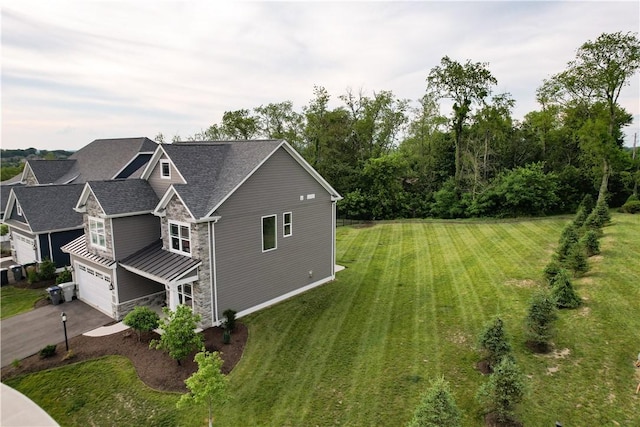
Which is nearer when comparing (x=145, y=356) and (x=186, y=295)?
(x=145, y=356)

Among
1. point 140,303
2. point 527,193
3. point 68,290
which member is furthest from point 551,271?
point 68,290

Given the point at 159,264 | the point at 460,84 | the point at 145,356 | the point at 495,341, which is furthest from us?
the point at 460,84

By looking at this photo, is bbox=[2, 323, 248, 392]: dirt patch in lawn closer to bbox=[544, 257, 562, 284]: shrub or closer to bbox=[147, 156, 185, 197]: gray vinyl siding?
bbox=[147, 156, 185, 197]: gray vinyl siding

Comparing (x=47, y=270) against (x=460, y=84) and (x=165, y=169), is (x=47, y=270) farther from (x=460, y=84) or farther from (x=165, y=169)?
(x=460, y=84)

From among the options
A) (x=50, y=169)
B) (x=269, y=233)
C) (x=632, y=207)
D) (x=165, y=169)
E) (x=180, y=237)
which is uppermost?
(x=50, y=169)

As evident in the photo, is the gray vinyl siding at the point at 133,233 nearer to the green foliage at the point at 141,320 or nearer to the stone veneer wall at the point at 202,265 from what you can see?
the stone veneer wall at the point at 202,265

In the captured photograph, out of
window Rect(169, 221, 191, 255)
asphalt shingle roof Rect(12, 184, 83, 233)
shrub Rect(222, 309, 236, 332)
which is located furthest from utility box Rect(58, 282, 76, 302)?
shrub Rect(222, 309, 236, 332)

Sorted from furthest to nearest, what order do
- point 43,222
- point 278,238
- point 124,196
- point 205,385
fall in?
point 43,222 → point 278,238 → point 124,196 → point 205,385
